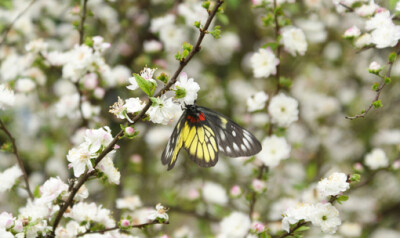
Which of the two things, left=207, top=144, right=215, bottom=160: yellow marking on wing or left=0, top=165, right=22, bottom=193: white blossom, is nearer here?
left=207, top=144, right=215, bottom=160: yellow marking on wing

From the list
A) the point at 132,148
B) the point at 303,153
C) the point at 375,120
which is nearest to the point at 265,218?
the point at 303,153

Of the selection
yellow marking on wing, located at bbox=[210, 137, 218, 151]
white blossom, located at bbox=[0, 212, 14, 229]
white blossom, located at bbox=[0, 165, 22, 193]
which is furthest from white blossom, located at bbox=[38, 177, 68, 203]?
yellow marking on wing, located at bbox=[210, 137, 218, 151]

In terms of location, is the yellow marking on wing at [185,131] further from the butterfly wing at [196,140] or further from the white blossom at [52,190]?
the white blossom at [52,190]

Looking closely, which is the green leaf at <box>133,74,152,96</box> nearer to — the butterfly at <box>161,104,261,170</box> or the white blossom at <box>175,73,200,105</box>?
the white blossom at <box>175,73,200,105</box>

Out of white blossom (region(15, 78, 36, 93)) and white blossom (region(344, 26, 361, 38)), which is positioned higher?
white blossom (region(15, 78, 36, 93))

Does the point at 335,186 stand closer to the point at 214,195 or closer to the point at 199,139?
the point at 199,139
